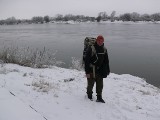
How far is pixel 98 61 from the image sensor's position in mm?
6379

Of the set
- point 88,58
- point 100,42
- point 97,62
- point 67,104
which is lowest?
point 67,104

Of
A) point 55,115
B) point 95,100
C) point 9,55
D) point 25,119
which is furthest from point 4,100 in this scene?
point 9,55

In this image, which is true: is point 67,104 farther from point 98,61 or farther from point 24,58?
point 24,58

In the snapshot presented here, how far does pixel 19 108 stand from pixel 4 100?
416mm

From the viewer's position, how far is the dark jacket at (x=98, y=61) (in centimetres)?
632

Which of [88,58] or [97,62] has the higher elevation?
[88,58]

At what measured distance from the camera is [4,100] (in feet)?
15.3

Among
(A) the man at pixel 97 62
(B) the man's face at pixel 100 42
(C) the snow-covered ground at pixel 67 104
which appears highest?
(B) the man's face at pixel 100 42

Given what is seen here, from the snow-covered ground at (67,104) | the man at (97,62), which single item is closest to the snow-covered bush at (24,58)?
the snow-covered ground at (67,104)

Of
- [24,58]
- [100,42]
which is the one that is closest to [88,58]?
[100,42]

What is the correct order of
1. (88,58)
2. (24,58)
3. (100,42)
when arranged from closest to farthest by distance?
(100,42)
(88,58)
(24,58)

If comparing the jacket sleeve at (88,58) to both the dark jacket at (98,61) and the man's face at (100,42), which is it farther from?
the man's face at (100,42)

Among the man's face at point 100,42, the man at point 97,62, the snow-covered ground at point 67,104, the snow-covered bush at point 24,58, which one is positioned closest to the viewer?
the snow-covered ground at point 67,104

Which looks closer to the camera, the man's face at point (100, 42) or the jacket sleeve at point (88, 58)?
the man's face at point (100, 42)
